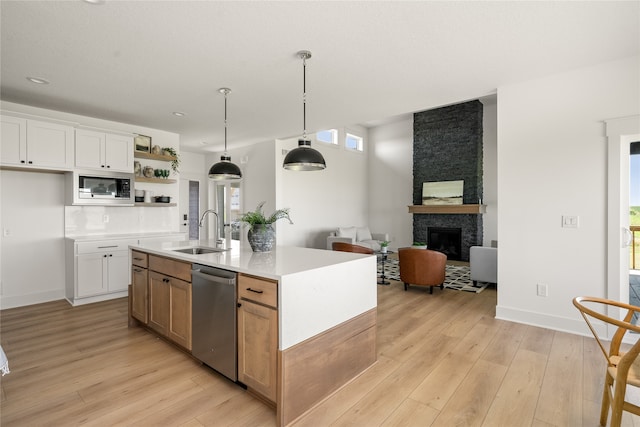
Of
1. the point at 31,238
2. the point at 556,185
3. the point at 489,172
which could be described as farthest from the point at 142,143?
the point at 489,172

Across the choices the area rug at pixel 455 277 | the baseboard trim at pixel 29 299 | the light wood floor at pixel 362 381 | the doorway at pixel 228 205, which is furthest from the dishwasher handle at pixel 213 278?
the doorway at pixel 228 205

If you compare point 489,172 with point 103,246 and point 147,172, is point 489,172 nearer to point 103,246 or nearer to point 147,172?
point 147,172

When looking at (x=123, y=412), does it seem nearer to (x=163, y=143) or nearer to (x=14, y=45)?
(x=14, y=45)

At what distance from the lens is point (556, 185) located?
324 cm

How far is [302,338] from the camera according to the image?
1.94 metres

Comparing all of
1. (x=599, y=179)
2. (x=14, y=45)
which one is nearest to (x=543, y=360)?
(x=599, y=179)

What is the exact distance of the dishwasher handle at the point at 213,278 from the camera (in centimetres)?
218

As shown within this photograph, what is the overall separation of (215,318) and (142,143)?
4011 mm

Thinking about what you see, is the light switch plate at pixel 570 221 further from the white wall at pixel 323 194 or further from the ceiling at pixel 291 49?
the white wall at pixel 323 194

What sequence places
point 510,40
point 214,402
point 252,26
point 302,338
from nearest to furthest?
1. point 302,338
2. point 214,402
3. point 252,26
4. point 510,40

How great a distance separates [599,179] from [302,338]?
10.5 feet

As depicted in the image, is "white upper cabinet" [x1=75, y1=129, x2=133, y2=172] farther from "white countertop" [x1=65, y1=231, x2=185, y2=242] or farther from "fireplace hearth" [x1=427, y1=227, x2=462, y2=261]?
"fireplace hearth" [x1=427, y1=227, x2=462, y2=261]

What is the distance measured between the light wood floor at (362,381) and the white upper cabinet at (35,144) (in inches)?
73.9

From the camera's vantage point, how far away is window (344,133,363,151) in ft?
28.6
